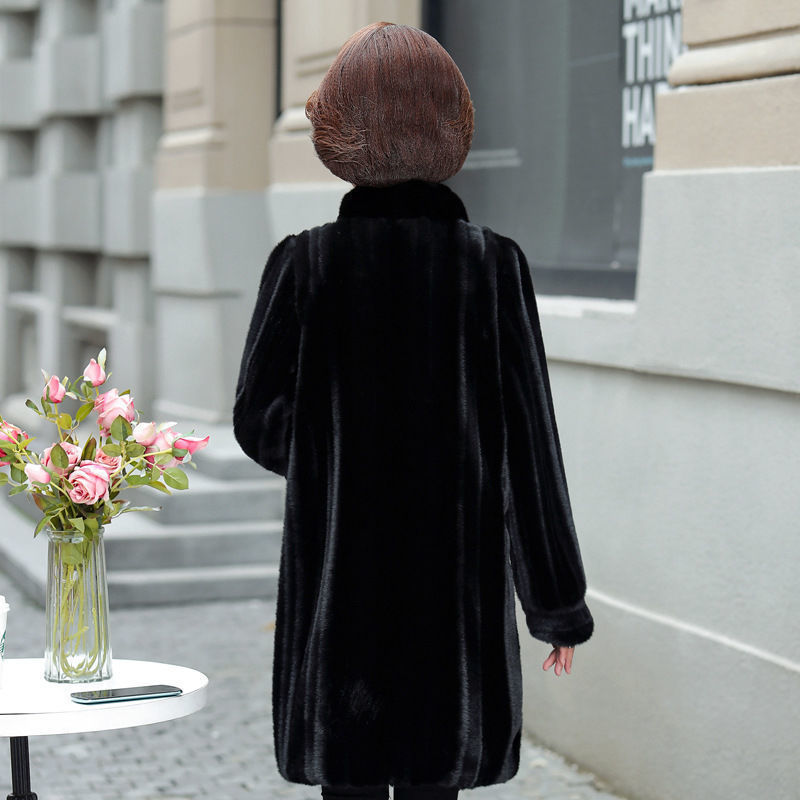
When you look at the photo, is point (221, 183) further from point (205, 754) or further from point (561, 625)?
point (561, 625)

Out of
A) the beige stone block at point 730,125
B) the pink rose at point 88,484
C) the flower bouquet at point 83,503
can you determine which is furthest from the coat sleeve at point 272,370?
the beige stone block at point 730,125

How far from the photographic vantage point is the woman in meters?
2.85

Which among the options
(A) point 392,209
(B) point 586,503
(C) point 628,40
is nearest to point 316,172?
(C) point 628,40

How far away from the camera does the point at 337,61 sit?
2.82m

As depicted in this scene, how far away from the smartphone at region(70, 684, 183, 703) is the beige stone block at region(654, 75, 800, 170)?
204 centimetres

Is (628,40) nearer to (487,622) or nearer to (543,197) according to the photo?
(543,197)

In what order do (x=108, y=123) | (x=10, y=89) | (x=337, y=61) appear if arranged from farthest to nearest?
(x=10, y=89) < (x=108, y=123) < (x=337, y=61)

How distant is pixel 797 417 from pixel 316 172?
393 cm

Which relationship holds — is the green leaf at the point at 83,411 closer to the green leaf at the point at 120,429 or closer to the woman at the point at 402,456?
the green leaf at the point at 120,429

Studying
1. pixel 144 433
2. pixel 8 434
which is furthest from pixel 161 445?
pixel 8 434

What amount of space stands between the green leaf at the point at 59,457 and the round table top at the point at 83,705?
41 cm

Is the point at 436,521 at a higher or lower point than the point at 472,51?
lower

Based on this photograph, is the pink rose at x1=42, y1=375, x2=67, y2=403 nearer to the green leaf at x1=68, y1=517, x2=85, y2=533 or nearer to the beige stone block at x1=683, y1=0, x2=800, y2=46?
the green leaf at x1=68, y1=517, x2=85, y2=533

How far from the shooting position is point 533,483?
2891mm
